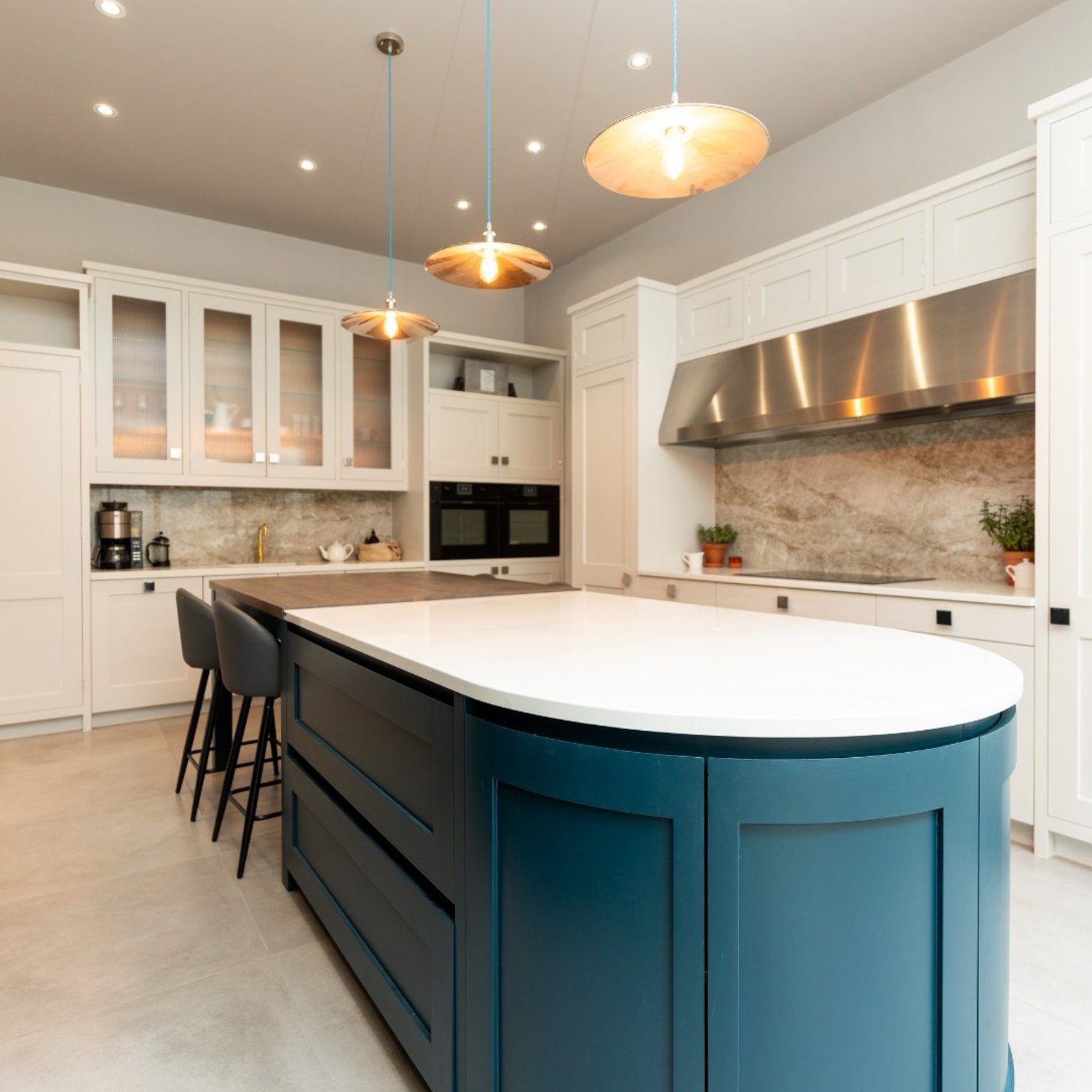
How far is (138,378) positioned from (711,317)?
10.7 ft

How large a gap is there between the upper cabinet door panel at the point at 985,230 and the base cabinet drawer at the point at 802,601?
4.36ft

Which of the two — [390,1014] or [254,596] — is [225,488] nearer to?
[254,596]

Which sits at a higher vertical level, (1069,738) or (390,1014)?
(1069,738)

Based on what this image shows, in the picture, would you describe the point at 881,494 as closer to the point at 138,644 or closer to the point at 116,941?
the point at 116,941

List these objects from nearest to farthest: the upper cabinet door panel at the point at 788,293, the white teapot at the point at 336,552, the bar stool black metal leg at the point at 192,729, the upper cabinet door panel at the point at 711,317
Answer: the bar stool black metal leg at the point at 192,729 → the upper cabinet door panel at the point at 788,293 → the upper cabinet door panel at the point at 711,317 → the white teapot at the point at 336,552

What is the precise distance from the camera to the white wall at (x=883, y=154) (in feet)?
9.45

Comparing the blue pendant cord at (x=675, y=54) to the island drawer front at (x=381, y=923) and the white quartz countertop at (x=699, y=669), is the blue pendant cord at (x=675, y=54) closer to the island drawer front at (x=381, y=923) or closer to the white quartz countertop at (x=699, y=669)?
the white quartz countertop at (x=699, y=669)

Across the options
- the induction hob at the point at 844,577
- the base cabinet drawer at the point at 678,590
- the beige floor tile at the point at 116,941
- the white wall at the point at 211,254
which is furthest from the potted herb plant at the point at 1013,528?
the white wall at the point at 211,254

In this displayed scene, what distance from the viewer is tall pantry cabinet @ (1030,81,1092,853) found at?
230 cm

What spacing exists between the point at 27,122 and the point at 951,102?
4369 millimetres

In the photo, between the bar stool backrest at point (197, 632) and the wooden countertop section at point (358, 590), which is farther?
the bar stool backrest at point (197, 632)

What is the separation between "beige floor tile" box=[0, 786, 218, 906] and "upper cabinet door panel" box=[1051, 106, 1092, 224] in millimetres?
3576

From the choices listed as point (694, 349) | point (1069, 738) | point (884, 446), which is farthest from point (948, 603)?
point (694, 349)

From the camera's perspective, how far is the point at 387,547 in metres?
5.00
